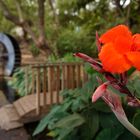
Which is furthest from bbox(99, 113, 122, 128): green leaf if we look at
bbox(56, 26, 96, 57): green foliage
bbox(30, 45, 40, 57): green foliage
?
bbox(30, 45, 40, 57): green foliage

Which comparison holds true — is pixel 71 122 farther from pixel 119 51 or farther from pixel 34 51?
pixel 34 51

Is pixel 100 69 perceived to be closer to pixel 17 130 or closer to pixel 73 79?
pixel 17 130

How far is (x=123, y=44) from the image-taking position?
31.1 inches

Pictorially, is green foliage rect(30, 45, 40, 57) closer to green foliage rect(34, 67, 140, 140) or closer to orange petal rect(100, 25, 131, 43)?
green foliage rect(34, 67, 140, 140)

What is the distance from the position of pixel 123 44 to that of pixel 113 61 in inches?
3.2

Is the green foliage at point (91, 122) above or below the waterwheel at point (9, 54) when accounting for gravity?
below

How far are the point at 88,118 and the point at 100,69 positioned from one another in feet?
5.04

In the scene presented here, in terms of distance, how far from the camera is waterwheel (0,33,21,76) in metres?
11.2

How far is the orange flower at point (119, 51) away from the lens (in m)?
0.73

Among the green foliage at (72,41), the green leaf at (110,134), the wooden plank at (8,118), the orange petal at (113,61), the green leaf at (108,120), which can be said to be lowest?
the wooden plank at (8,118)

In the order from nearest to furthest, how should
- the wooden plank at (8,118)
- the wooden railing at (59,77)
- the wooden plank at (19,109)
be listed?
the wooden plank at (8,118), the wooden plank at (19,109), the wooden railing at (59,77)

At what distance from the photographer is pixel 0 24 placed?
16.9 metres

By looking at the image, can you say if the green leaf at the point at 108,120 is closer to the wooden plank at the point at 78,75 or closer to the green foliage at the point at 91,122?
the green foliage at the point at 91,122

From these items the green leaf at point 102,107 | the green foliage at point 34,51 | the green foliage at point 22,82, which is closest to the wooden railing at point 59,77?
the green foliage at point 22,82
